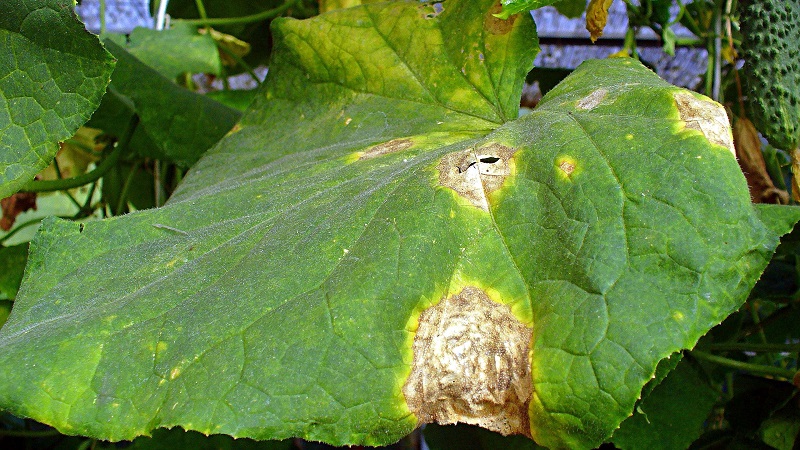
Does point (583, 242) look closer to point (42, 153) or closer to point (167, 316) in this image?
point (167, 316)

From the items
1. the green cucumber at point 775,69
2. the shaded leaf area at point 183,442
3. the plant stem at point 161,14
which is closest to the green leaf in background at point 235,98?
the plant stem at point 161,14

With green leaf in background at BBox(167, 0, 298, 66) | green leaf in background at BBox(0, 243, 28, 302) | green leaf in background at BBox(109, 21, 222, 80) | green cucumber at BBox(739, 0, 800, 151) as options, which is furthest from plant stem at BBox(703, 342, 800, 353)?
green leaf in background at BBox(0, 243, 28, 302)

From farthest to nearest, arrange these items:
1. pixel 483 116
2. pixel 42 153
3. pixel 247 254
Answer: pixel 483 116 → pixel 42 153 → pixel 247 254

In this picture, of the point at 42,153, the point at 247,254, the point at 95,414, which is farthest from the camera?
the point at 42,153

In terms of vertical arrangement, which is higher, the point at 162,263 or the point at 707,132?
the point at 707,132

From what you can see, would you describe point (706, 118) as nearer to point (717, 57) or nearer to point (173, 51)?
point (717, 57)

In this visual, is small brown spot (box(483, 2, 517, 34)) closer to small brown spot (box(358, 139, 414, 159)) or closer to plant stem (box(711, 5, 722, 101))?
small brown spot (box(358, 139, 414, 159))

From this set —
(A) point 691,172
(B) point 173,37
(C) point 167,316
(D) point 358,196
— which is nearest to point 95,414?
(C) point 167,316
